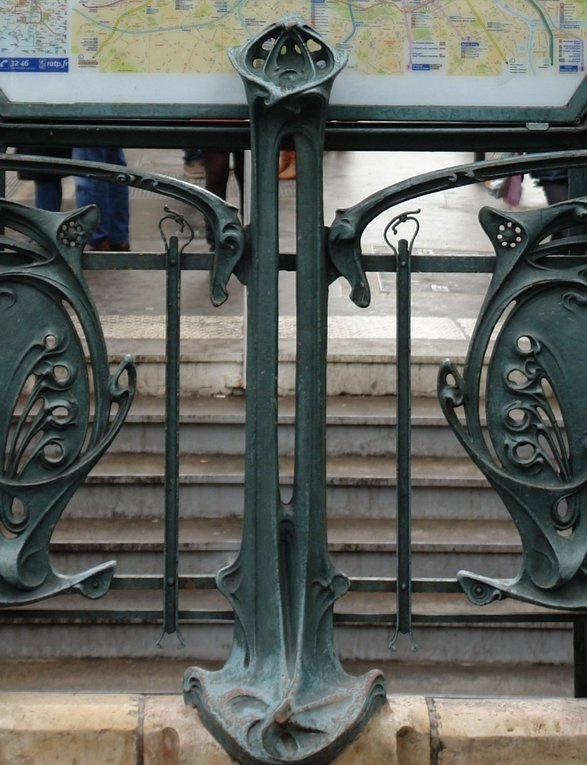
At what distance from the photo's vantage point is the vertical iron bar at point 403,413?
378cm

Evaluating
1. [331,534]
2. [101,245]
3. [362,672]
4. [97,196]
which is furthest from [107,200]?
[362,672]

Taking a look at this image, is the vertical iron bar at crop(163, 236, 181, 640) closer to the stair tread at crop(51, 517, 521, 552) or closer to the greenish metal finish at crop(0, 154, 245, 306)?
the greenish metal finish at crop(0, 154, 245, 306)

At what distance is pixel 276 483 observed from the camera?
3.77 m

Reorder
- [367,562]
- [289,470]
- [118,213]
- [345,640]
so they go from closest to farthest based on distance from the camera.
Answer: [345,640]
[367,562]
[289,470]
[118,213]

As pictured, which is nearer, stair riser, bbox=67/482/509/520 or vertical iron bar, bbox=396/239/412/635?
vertical iron bar, bbox=396/239/412/635

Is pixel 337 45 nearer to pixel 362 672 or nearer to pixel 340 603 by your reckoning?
pixel 340 603

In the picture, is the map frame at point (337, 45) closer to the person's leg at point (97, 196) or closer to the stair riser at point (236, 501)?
the stair riser at point (236, 501)

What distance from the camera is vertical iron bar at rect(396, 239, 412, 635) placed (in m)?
3.78

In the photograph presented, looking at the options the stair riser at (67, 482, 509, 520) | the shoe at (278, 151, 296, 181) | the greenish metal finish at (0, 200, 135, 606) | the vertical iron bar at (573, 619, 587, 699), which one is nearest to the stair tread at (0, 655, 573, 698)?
the stair riser at (67, 482, 509, 520)

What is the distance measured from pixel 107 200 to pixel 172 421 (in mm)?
4992

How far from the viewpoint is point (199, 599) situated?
557cm

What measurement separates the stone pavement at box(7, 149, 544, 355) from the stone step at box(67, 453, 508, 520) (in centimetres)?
80

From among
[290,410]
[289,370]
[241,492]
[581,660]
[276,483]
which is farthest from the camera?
[289,370]

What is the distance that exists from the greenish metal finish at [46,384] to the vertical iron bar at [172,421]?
0.12 metres
